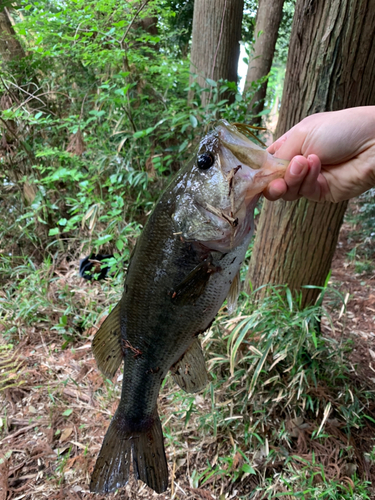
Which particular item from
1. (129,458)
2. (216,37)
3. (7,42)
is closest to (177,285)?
(129,458)

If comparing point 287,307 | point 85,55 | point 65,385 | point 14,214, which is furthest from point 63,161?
point 287,307

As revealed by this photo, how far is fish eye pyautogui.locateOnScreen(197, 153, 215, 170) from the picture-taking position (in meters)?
1.25

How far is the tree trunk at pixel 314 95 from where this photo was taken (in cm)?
199

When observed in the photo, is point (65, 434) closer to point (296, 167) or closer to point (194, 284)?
point (194, 284)

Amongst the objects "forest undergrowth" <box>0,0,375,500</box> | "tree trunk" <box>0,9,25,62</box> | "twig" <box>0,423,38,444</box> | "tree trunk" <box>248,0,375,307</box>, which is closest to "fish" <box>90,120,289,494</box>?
"forest undergrowth" <box>0,0,375,500</box>

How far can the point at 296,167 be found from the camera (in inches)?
54.1

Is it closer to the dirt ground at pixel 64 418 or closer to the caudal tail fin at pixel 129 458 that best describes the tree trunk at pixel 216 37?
the dirt ground at pixel 64 418

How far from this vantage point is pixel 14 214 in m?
4.73

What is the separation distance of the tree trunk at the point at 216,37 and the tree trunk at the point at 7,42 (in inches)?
107

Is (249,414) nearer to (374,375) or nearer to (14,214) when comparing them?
(374,375)

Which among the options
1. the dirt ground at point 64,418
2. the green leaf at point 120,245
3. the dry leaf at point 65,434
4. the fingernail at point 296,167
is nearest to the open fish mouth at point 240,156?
the fingernail at point 296,167

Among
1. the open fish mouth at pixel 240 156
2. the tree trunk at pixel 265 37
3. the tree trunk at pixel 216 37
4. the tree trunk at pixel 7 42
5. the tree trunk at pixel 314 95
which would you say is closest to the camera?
the open fish mouth at pixel 240 156

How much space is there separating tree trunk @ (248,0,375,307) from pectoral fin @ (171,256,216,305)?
1490 millimetres

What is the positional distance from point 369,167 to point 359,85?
88 cm
